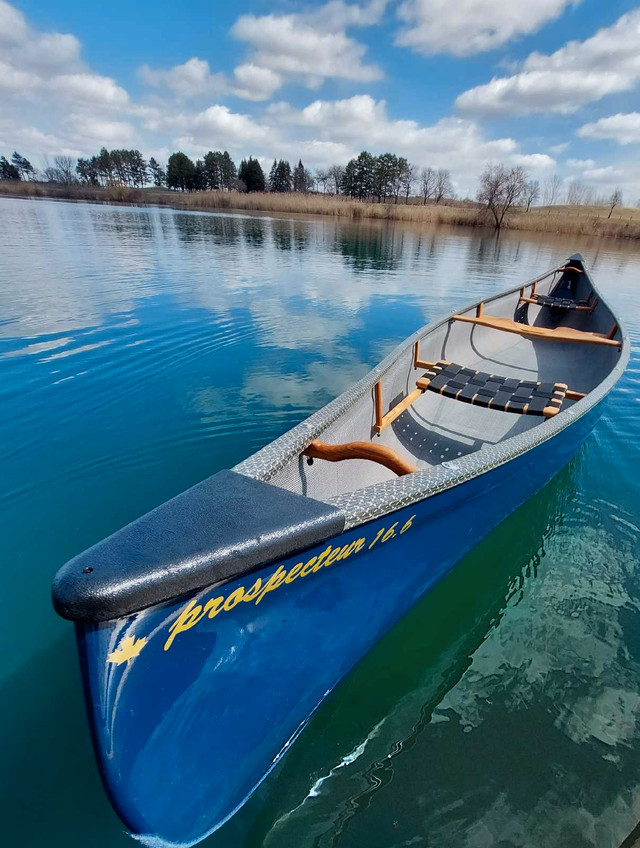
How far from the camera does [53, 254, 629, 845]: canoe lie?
1218 millimetres

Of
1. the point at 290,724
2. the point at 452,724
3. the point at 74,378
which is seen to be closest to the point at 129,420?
the point at 74,378

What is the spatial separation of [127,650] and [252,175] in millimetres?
84179

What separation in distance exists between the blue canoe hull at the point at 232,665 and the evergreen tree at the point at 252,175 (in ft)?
273

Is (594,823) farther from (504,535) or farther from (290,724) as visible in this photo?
(504,535)

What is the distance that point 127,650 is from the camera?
1.22 m

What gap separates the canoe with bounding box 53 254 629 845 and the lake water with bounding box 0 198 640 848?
40 cm

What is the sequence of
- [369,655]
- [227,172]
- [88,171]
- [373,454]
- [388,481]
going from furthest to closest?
[88,171]
[227,172]
[369,655]
[373,454]
[388,481]

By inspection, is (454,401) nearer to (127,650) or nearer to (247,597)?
(247,597)

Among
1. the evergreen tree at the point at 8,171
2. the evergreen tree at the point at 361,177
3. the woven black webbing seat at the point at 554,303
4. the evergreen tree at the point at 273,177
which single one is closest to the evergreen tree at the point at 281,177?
the evergreen tree at the point at 273,177

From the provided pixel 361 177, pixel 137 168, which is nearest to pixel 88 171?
pixel 137 168

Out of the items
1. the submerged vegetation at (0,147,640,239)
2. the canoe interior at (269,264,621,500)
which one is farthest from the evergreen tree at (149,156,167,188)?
the canoe interior at (269,264,621,500)

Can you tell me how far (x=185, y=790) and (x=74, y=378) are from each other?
5229 mm

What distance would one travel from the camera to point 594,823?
1855mm

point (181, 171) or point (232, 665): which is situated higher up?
point (181, 171)
